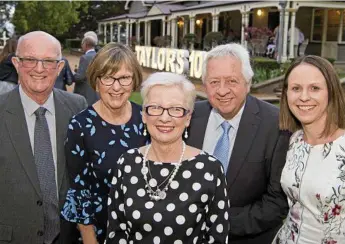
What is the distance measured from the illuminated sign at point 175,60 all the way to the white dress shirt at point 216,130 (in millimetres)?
11949

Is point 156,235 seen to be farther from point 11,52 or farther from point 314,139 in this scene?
point 11,52

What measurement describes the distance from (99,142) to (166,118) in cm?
63

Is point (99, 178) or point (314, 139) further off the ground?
point (314, 139)

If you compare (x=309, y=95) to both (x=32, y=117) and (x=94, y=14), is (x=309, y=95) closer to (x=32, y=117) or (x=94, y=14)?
(x=32, y=117)

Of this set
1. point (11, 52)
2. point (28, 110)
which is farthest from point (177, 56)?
point (28, 110)

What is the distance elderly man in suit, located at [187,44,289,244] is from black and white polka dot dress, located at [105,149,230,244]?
1.83ft

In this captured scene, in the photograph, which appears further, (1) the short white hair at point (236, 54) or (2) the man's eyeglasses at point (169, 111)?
(1) the short white hair at point (236, 54)

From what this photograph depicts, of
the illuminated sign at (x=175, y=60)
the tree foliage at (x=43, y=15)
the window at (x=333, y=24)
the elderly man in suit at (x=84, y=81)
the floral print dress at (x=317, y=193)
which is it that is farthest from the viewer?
the tree foliage at (x=43, y=15)

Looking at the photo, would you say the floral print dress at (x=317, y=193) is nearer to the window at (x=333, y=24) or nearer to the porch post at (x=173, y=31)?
the window at (x=333, y=24)

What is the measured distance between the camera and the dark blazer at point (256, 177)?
10.3ft

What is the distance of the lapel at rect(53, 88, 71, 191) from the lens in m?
3.29

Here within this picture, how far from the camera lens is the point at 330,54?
75.8ft

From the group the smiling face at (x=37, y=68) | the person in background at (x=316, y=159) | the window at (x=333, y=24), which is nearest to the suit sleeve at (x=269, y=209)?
the person in background at (x=316, y=159)

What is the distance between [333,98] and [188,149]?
100cm
